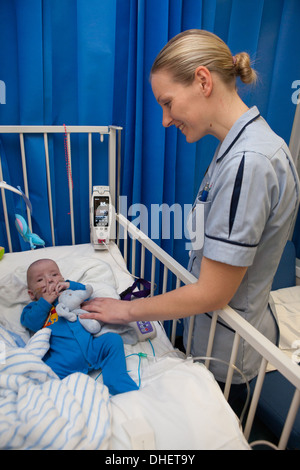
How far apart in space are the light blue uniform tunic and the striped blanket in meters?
0.42

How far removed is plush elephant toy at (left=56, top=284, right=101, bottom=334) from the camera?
1.02m

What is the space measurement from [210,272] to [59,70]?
1.30 metres

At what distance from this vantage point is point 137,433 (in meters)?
0.63

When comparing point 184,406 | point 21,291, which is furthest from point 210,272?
point 21,291

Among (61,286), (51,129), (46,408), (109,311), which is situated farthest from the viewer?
(51,129)

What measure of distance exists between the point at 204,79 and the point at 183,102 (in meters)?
0.07

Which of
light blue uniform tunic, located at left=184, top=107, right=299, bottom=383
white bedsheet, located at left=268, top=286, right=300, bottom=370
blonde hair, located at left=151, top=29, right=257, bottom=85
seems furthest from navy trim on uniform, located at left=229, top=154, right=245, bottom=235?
white bedsheet, located at left=268, top=286, right=300, bottom=370

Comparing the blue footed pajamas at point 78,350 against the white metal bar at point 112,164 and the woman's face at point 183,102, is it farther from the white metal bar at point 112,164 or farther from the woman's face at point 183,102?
the white metal bar at point 112,164

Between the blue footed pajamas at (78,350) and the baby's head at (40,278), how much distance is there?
10cm

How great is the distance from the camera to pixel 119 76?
5.22 ft

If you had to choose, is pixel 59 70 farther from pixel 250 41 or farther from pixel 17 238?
pixel 250 41

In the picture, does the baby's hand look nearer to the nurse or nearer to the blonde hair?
the nurse

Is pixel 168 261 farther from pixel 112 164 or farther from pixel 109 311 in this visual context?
pixel 112 164

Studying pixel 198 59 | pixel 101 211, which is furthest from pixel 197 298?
pixel 101 211
